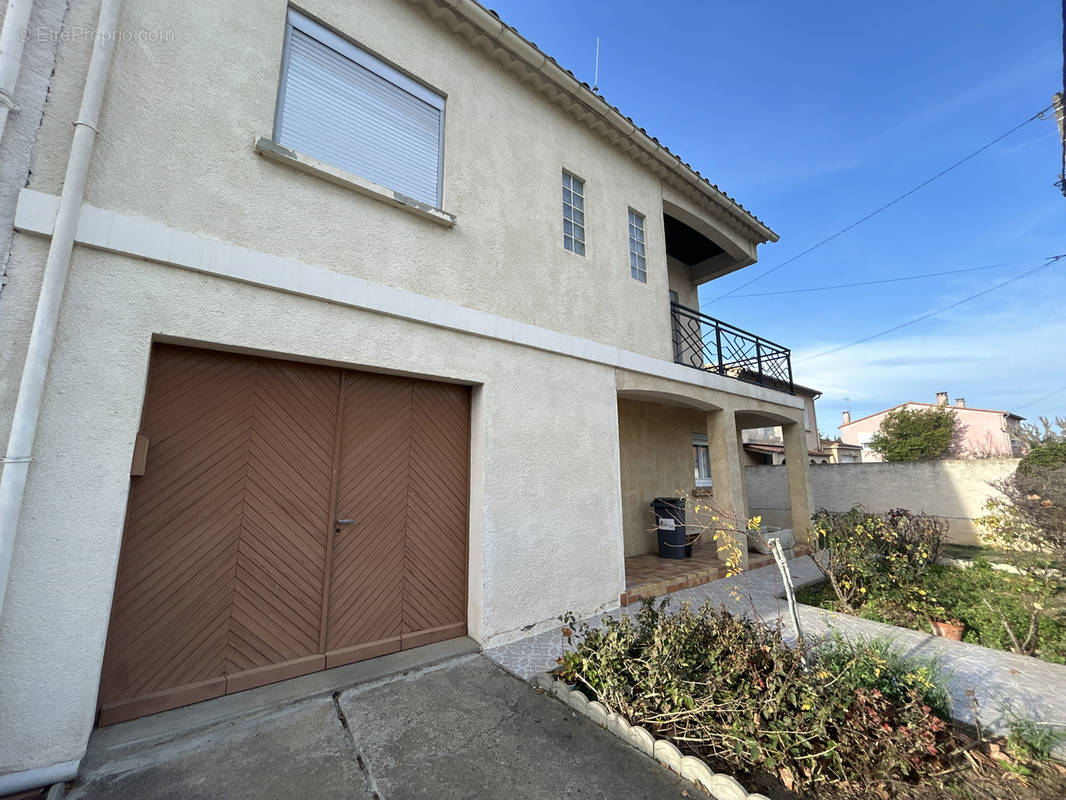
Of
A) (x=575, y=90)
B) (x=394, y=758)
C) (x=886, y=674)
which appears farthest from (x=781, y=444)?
(x=394, y=758)

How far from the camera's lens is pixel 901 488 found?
12273mm

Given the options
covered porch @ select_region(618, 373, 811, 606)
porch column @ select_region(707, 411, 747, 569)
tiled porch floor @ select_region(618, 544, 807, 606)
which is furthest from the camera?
porch column @ select_region(707, 411, 747, 569)

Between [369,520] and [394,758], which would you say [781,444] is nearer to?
[369,520]

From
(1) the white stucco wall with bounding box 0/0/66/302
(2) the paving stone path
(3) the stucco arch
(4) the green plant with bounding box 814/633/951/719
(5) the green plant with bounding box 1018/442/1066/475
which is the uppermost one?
(1) the white stucco wall with bounding box 0/0/66/302

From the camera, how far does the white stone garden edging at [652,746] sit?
2.24 m

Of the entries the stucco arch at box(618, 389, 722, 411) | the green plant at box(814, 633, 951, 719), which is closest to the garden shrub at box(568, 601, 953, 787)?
the green plant at box(814, 633, 951, 719)

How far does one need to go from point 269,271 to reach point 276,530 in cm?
217

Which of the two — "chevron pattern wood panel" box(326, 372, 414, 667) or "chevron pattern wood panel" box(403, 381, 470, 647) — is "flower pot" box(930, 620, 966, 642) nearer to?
"chevron pattern wood panel" box(403, 381, 470, 647)

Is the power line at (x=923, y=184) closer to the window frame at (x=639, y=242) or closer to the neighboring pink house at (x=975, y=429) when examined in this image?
the window frame at (x=639, y=242)

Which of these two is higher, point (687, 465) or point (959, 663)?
point (687, 465)

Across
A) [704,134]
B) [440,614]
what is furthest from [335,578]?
[704,134]

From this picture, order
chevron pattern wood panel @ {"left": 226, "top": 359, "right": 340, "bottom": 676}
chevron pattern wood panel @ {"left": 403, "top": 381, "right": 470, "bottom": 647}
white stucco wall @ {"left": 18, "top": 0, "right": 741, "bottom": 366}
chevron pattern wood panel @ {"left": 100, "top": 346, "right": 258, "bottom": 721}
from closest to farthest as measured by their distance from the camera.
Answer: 1. chevron pattern wood panel @ {"left": 100, "top": 346, "right": 258, "bottom": 721}
2. white stucco wall @ {"left": 18, "top": 0, "right": 741, "bottom": 366}
3. chevron pattern wood panel @ {"left": 226, "top": 359, "right": 340, "bottom": 676}
4. chevron pattern wood panel @ {"left": 403, "top": 381, "right": 470, "bottom": 647}

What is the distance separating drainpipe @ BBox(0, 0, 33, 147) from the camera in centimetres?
262

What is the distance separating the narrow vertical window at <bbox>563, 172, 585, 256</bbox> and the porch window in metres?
5.98
